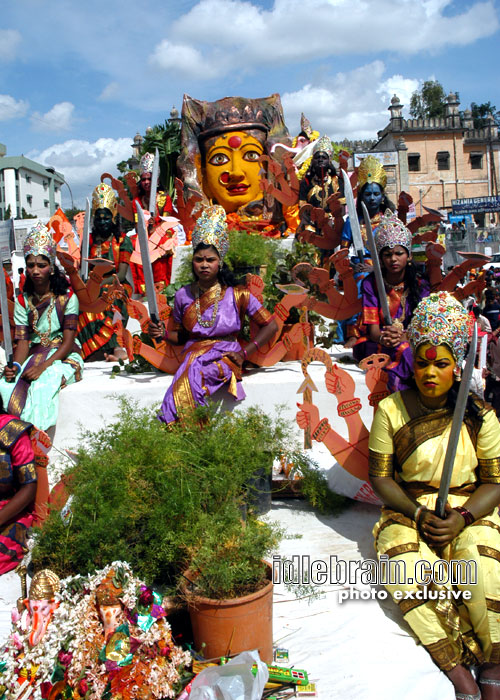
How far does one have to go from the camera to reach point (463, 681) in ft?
7.57

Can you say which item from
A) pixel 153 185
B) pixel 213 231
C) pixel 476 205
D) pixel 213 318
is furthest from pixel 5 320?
pixel 476 205

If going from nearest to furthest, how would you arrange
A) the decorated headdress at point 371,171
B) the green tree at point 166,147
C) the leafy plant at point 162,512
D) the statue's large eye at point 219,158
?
the leafy plant at point 162,512, the decorated headdress at point 371,171, the statue's large eye at point 219,158, the green tree at point 166,147

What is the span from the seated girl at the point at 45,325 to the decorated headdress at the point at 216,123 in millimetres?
4580

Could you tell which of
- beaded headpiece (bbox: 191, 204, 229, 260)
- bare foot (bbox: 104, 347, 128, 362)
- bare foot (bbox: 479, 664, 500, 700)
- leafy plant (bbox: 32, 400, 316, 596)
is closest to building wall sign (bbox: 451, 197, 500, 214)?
bare foot (bbox: 104, 347, 128, 362)

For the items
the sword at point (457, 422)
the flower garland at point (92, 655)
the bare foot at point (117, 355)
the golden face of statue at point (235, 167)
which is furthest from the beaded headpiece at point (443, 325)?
the golden face of statue at point (235, 167)

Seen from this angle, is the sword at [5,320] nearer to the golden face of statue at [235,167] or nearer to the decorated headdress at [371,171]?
the decorated headdress at [371,171]

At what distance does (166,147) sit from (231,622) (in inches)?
572

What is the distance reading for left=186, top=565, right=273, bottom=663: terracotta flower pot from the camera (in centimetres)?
229

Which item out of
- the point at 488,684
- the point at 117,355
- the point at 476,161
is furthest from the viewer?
the point at 476,161

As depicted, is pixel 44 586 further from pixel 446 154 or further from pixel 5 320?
pixel 446 154

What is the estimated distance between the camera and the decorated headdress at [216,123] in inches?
352

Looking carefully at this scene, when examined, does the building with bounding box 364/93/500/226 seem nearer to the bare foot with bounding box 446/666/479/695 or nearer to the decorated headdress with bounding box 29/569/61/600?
the bare foot with bounding box 446/666/479/695

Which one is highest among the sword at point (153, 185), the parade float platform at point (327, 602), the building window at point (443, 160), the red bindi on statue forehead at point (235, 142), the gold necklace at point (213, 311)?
the building window at point (443, 160)

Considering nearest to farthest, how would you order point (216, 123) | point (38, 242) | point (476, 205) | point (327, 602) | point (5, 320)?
point (327, 602) < point (5, 320) < point (38, 242) < point (216, 123) < point (476, 205)
